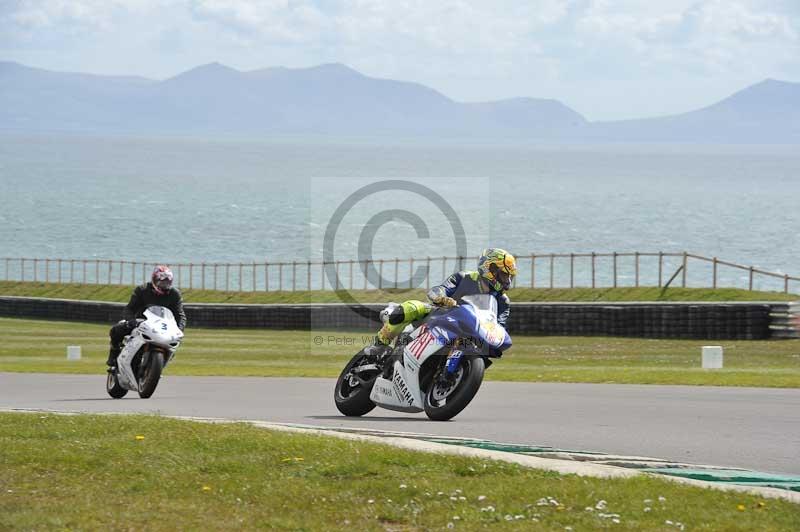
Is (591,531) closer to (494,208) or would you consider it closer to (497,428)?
(497,428)

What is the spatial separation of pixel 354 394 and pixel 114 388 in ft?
17.2

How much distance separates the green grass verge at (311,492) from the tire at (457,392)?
2227mm

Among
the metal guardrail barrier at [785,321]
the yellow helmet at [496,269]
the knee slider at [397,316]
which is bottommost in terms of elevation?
the metal guardrail barrier at [785,321]

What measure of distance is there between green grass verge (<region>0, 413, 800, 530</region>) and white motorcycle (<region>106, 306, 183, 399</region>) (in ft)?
19.8

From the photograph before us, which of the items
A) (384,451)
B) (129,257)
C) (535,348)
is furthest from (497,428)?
(129,257)

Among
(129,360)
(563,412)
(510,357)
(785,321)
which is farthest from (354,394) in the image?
(785,321)

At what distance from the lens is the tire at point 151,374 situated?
18188 mm

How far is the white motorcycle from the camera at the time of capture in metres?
17.9

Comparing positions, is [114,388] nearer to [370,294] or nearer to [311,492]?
[311,492]

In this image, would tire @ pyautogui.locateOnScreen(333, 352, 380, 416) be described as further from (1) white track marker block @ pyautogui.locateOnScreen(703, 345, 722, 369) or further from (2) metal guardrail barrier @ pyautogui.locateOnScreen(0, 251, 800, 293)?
(2) metal guardrail barrier @ pyautogui.locateOnScreen(0, 251, 800, 293)

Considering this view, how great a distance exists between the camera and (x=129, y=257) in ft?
420

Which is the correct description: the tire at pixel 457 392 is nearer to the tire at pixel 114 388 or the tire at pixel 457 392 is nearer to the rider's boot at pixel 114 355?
the rider's boot at pixel 114 355

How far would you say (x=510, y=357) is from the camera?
1367 inches

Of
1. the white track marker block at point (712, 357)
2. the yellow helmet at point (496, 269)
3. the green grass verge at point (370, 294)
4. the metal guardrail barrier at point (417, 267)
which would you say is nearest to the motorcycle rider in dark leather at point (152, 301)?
the yellow helmet at point (496, 269)
